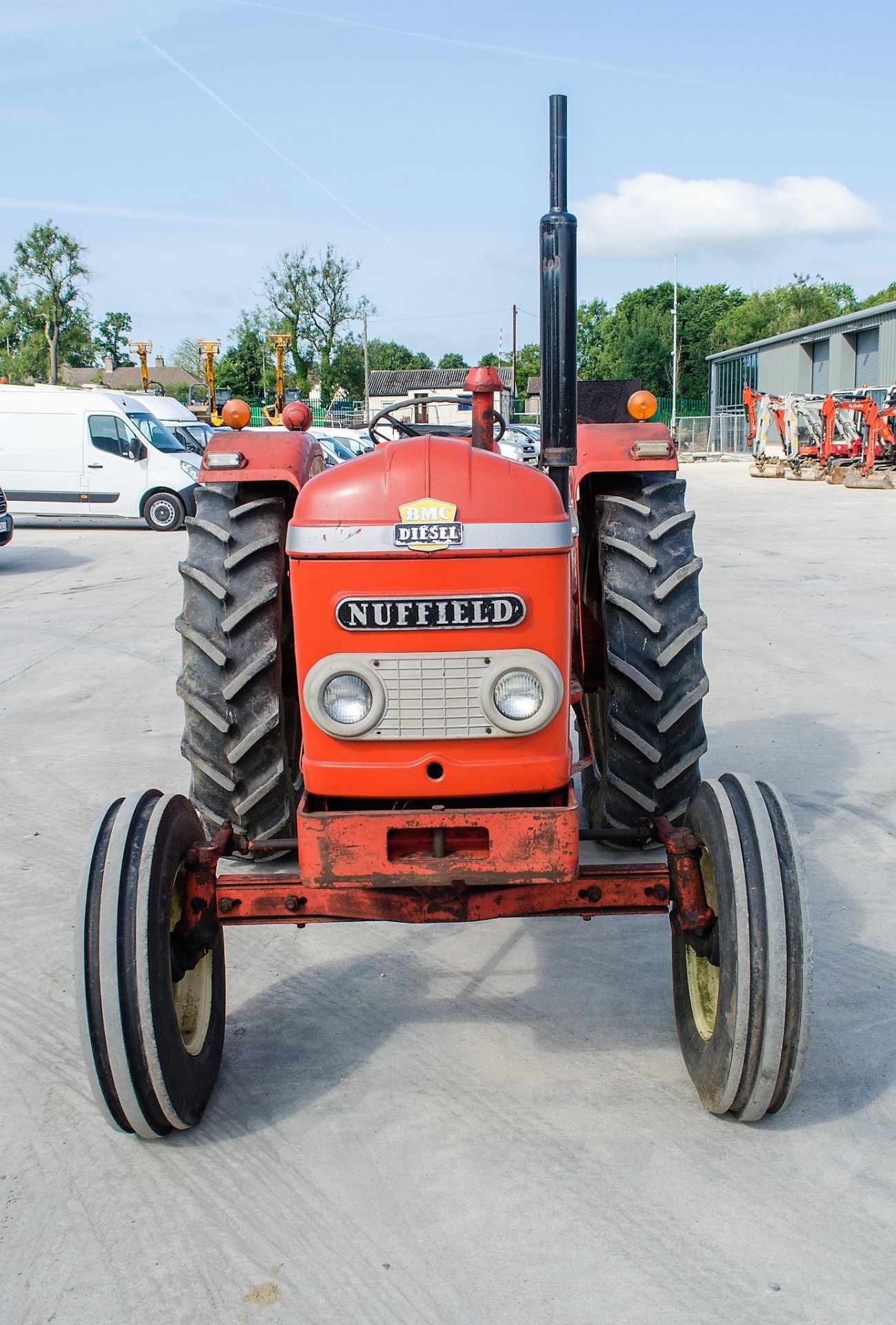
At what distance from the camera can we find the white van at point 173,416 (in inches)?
805

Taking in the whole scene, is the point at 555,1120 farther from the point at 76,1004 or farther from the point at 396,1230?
the point at 76,1004

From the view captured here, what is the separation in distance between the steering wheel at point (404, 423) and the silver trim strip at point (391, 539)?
84cm

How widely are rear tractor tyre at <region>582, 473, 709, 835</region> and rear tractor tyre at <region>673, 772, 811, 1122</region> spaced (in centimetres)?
87

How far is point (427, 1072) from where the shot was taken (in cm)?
344

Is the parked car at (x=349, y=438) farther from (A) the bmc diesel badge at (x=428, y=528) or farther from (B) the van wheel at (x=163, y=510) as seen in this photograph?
(A) the bmc diesel badge at (x=428, y=528)

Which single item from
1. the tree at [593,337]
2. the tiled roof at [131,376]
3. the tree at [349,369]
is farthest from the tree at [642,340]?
the tiled roof at [131,376]

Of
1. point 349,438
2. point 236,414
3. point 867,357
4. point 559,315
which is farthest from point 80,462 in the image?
point 867,357

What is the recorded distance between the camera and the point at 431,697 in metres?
2.97

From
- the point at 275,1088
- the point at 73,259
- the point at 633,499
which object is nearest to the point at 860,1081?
the point at 275,1088

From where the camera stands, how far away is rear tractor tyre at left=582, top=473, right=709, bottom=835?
3.99 m

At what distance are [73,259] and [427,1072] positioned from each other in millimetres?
68626

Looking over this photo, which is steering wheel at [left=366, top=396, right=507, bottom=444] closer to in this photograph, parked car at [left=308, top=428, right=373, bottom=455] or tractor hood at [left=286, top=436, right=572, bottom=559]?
tractor hood at [left=286, top=436, right=572, bottom=559]

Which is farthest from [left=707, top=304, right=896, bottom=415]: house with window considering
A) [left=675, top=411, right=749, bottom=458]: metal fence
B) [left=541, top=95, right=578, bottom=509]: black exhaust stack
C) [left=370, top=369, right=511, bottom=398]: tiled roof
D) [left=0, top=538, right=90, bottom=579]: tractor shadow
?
[left=541, top=95, right=578, bottom=509]: black exhaust stack

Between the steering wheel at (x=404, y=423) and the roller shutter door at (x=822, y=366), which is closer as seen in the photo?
the steering wheel at (x=404, y=423)
